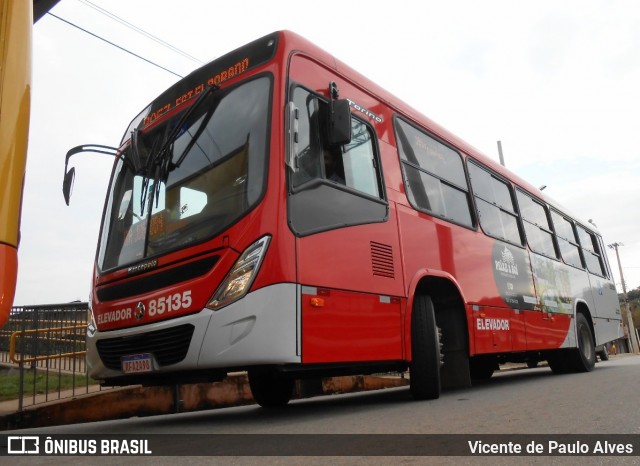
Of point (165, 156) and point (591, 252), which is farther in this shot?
point (591, 252)

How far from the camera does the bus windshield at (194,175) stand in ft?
14.0

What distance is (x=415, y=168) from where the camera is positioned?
5.95 meters

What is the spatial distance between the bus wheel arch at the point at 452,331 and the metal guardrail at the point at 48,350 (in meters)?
4.51

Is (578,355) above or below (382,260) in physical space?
below

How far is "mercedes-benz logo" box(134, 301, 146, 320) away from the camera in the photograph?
4379 mm


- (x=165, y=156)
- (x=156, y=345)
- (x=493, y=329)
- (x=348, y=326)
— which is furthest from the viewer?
(x=493, y=329)

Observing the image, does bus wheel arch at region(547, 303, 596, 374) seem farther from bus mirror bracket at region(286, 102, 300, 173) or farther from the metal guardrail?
the metal guardrail

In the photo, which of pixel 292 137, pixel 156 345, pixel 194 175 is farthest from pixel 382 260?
pixel 156 345

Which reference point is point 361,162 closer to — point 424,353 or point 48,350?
point 424,353

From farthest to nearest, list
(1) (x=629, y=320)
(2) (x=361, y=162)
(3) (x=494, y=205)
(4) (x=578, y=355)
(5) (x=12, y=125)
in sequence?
(1) (x=629, y=320) < (4) (x=578, y=355) < (3) (x=494, y=205) < (2) (x=361, y=162) < (5) (x=12, y=125)

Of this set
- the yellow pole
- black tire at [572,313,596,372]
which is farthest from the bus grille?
black tire at [572,313,596,372]

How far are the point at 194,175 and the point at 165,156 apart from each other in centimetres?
39

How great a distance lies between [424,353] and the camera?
516 centimetres

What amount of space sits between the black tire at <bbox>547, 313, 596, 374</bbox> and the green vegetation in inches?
307
